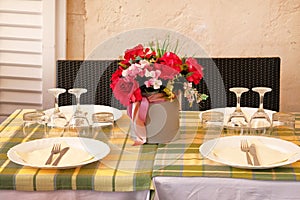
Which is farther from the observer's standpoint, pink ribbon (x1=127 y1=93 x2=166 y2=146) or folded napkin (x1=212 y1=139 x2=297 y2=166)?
pink ribbon (x1=127 y1=93 x2=166 y2=146)

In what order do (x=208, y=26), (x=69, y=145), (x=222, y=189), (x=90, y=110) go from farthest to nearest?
1. (x=208, y=26)
2. (x=90, y=110)
3. (x=69, y=145)
4. (x=222, y=189)

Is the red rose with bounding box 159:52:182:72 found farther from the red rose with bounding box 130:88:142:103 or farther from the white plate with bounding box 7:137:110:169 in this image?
the white plate with bounding box 7:137:110:169

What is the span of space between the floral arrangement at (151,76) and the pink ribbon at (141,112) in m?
0.01

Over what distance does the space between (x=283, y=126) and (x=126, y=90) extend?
580mm

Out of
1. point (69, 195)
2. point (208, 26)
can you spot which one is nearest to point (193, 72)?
point (69, 195)

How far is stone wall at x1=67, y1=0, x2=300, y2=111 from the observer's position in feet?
9.00

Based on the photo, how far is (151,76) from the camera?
1.64 metres

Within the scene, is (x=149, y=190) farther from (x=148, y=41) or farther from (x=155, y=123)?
(x=148, y=41)

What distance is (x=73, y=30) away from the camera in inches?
111

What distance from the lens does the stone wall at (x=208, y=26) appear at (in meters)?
2.74

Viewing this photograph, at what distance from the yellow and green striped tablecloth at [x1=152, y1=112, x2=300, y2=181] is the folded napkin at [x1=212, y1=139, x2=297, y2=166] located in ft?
0.14

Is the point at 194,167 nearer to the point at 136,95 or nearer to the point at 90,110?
the point at 136,95

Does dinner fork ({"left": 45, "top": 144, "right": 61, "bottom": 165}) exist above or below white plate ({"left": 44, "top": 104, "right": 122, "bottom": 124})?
below

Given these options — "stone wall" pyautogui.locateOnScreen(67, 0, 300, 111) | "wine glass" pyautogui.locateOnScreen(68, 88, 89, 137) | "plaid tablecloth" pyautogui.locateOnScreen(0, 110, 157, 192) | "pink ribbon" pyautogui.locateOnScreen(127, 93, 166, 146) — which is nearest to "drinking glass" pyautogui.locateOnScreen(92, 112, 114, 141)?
"wine glass" pyautogui.locateOnScreen(68, 88, 89, 137)
